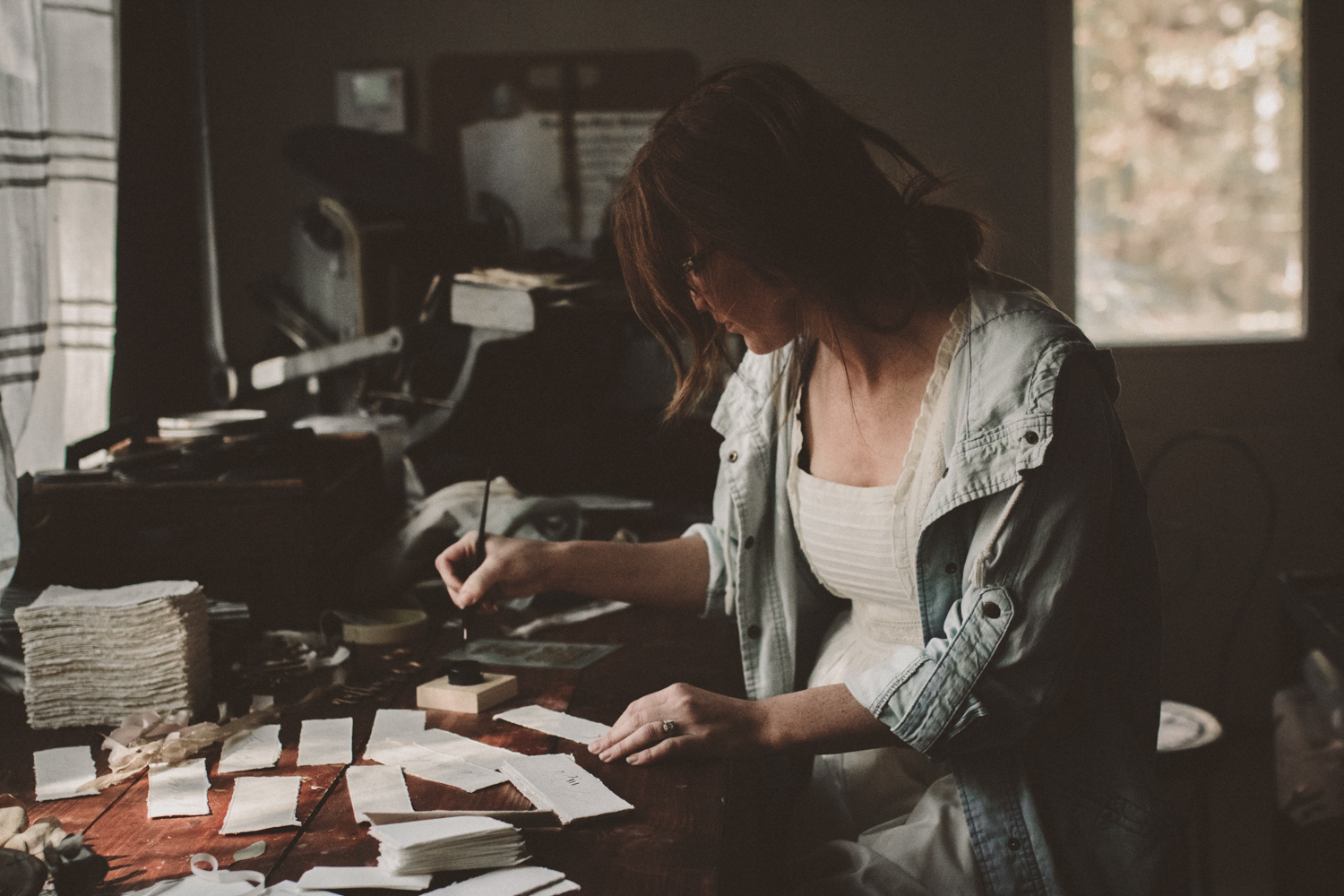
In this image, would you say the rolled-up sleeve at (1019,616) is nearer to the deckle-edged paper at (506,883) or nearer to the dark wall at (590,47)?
the deckle-edged paper at (506,883)

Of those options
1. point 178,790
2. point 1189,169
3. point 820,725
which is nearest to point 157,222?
point 178,790

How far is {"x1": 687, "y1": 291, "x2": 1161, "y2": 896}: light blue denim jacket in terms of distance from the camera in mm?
1116

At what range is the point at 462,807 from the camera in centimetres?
105

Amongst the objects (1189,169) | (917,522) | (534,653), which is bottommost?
(534,653)

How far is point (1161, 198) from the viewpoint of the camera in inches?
131

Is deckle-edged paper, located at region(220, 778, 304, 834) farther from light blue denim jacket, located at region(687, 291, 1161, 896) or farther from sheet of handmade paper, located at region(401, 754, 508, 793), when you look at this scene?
light blue denim jacket, located at region(687, 291, 1161, 896)

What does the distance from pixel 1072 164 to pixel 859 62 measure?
0.66m

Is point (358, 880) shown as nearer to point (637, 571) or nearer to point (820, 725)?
point (820, 725)

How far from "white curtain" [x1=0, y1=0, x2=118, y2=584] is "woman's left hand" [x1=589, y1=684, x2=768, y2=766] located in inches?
41.1

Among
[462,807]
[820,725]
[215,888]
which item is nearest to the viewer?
[215,888]

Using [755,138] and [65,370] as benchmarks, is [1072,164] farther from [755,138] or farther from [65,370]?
[65,370]

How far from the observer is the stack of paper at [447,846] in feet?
2.99

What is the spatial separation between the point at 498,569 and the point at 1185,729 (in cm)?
132

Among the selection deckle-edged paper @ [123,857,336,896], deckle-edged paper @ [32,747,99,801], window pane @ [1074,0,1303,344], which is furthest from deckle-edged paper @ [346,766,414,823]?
window pane @ [1074,0,1303,344]
